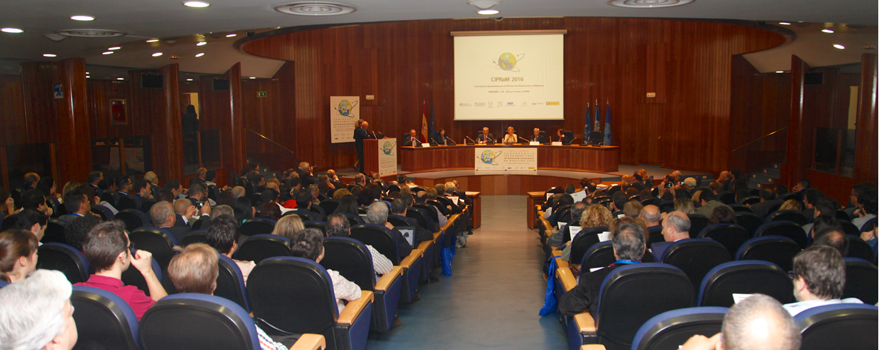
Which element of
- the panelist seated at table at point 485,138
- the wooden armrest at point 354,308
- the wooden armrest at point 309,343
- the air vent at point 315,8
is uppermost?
the air vent at point 315,8

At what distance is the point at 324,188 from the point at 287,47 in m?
6.80

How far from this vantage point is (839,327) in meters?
1.99

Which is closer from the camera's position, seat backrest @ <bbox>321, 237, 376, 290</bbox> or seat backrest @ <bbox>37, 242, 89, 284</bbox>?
seat backrest @ <bbox>37, 242, 89, 284</bbox>

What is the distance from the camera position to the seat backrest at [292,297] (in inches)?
117

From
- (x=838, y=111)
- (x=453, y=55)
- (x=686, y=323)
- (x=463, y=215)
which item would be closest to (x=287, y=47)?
(x=453, y=55)

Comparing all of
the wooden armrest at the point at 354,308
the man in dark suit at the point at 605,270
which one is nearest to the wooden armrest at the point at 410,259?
the wooden armrest at the point at 354,308

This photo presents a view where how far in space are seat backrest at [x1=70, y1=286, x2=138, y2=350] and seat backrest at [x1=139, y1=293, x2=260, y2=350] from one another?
51mm

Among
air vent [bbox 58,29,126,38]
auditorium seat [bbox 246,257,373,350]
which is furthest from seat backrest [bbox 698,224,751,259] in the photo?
air vent [bbox 58,29,126,38]

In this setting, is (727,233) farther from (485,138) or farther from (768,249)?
(485,138)

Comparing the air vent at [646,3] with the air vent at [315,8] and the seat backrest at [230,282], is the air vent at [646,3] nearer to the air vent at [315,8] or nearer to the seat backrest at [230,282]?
the air vent at [315,8]

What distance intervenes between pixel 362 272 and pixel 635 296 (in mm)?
1763

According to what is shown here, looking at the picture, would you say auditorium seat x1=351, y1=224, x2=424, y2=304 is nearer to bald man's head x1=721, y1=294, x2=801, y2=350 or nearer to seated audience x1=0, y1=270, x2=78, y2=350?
seated audience x1=0, y1=270, x2=78, y2=350

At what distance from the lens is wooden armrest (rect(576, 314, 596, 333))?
3043 mm

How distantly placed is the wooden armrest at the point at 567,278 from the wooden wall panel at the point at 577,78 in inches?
407
